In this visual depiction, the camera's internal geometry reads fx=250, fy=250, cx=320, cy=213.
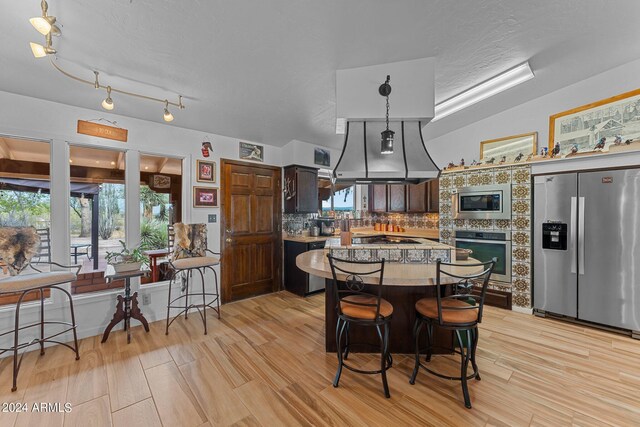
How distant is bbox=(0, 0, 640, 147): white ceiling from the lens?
1.66 m

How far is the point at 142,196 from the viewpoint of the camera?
10.2 feet

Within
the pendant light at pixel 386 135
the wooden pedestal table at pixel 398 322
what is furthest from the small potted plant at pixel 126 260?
the pendant light at pixel 386 135

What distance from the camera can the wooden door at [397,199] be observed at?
479 centimetres

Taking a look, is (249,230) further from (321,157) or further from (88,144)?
(88,144)

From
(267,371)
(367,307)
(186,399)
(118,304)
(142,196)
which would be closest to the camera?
(186,399)

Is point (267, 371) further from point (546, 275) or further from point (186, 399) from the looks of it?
point (546, 275)

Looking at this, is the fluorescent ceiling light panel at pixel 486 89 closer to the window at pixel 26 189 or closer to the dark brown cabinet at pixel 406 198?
the dark brown cabinet at pixel 406 198

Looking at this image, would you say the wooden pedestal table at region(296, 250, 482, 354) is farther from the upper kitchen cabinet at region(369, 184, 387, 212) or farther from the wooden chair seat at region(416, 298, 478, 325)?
the upper kitchen cabinet at region(369, 184, 387, 212)

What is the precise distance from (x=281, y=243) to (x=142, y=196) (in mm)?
2076

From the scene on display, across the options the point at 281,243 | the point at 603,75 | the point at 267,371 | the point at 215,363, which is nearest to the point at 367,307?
the point at 267,371

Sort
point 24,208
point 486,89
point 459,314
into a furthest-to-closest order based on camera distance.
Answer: point 486,89
point 24,208
point 459,314

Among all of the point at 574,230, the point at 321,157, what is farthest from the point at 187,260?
the point at 574,230

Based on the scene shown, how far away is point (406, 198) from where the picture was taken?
4.75m

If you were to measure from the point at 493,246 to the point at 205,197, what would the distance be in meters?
4.07
